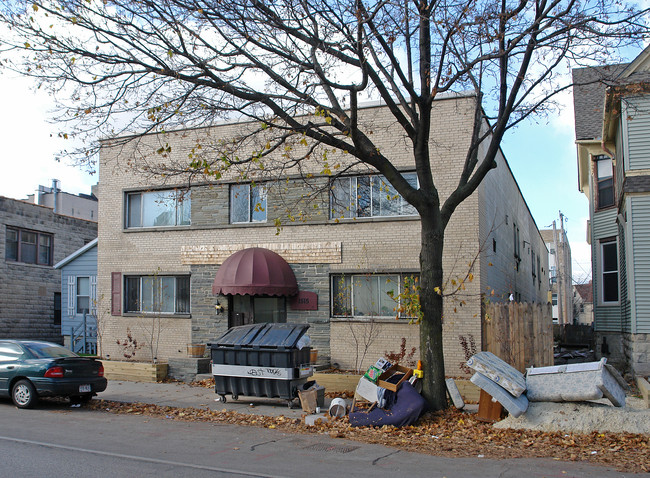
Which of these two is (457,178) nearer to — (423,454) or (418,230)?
(418,230)

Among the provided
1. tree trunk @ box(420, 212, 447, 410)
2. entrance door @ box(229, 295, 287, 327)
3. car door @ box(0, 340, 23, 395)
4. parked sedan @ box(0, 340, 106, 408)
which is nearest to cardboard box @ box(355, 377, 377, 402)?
tree trunk @ box(420, 212, 447, 410)

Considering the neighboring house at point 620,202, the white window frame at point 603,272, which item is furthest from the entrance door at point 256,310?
the white window frame at point 603,272

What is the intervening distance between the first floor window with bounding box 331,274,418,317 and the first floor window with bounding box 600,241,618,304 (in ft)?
24.6

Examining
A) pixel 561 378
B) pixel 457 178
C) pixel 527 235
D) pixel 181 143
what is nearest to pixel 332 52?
pixel 457 178

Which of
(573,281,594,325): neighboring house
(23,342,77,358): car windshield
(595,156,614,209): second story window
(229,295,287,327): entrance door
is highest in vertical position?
(595,156,614,209): second story window

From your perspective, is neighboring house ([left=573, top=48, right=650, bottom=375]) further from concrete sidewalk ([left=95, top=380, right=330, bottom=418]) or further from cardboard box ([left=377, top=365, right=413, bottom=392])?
concrete sidewalk ([left=95, top=380, right=330, bottom=418])

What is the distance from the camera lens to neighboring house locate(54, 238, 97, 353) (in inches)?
996

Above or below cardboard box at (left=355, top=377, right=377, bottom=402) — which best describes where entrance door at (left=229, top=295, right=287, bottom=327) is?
above

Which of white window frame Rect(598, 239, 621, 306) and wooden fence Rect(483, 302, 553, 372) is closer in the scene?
wooden fence Rect(483, 302, 553, 372)

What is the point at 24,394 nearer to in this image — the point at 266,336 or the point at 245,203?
the point at 266,336

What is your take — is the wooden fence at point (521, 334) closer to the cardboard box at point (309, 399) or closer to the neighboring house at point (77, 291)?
the cardboard box at point (309, 399)

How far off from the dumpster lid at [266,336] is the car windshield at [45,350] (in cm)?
354

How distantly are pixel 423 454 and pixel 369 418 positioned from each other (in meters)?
2.18

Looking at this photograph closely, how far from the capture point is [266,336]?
13555mm
